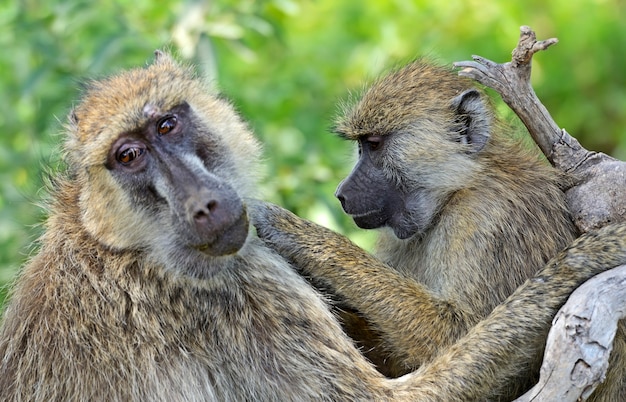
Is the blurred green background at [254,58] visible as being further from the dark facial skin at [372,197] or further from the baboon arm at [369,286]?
the dark facial skin at [372,197]

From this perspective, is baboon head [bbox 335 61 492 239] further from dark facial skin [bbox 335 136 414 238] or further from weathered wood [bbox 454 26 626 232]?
weathered wood [bbox 454 26 626 232]

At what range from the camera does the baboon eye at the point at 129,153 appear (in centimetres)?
400

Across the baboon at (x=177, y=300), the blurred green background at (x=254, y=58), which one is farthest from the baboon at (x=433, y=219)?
the blurred green background at (x=254, y=58)

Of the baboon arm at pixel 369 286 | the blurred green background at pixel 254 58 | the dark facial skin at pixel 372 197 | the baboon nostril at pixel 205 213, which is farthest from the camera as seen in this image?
the blurred green background at pixel 254 58

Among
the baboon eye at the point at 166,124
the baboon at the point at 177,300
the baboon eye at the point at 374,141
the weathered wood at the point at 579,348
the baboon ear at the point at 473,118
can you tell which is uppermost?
the baboon ear at the point at 473,118

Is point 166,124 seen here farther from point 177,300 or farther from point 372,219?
point 372,219

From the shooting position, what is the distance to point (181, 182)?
12.7 feet

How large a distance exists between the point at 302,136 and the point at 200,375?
3.25 meters

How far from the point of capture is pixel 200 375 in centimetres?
407

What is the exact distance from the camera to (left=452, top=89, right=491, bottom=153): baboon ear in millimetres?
5012

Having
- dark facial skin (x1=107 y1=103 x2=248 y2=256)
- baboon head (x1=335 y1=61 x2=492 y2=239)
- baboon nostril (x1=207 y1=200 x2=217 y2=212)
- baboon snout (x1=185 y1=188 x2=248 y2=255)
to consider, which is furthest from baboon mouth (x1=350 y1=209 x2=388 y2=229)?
baboon nostril (x1=207 y1=200 x2=217 y2=212)

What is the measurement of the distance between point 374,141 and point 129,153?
157cm

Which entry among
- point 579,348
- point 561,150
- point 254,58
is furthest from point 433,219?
point 254,58

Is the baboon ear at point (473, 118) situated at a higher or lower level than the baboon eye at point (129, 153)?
higher
